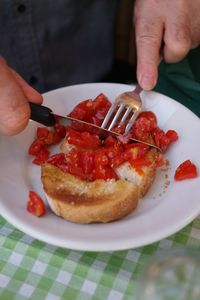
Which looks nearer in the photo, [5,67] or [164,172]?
[5,67]

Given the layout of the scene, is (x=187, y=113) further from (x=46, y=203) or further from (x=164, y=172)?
(x=46, y=203)

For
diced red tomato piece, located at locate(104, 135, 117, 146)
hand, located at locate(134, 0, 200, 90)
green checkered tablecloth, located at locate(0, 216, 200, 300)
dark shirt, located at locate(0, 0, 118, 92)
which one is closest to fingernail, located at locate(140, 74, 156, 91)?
hand, located at locate(134, 0, 200, 90)

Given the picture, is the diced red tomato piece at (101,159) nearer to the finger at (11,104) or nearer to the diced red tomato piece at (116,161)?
the diced red tomato piece at (116,161)

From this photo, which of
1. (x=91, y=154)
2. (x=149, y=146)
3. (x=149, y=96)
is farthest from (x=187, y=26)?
(x=91, y=154)

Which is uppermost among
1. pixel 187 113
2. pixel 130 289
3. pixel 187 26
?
pixel 187 26

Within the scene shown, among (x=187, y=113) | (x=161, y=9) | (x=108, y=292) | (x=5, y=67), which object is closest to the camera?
(x=108, y=292)

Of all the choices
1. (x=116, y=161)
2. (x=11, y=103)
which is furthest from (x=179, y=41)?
(x=11, y=103)

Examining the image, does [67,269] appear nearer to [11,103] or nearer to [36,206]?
[36,206]
